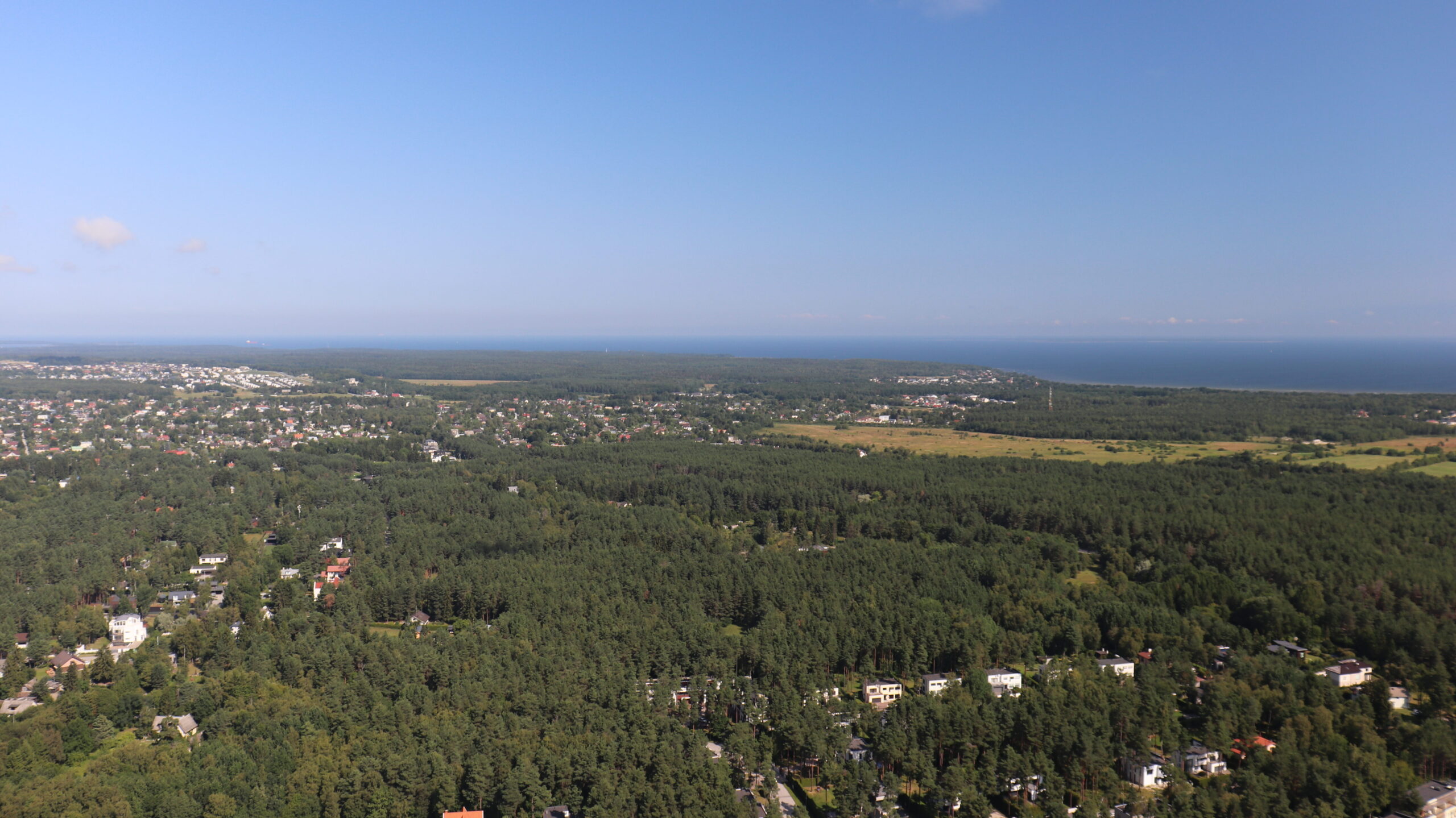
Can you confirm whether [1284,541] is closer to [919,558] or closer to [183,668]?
[919,558]

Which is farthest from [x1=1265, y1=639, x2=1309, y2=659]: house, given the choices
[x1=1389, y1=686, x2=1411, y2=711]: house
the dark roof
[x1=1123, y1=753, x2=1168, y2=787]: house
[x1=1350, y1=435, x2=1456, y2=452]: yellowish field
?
[x1=1350, y1=435, x2=1456, y2=452]: yellowish field

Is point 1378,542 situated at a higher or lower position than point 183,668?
higher

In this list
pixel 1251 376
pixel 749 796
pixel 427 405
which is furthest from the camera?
pixel 1251 376

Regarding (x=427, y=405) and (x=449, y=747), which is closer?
(x=449, y=747)

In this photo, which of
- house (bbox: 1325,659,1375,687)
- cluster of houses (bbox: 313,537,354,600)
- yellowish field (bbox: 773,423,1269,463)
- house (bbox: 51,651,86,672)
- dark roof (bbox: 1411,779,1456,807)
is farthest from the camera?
yellowish field (bbox: 773,423,1269,463)

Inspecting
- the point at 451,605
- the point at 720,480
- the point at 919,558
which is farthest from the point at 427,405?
the point at 919,558

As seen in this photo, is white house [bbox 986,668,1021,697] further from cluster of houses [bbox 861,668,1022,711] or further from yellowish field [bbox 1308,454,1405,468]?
yellowish field [bbox 1308,454,1405,468]

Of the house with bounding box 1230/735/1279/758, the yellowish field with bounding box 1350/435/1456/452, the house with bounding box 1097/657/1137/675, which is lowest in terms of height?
the house with bounding box 1230/735/1279/758
